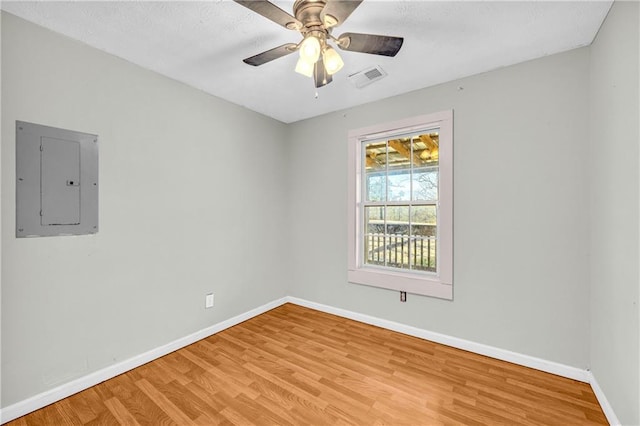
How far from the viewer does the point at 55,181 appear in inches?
73.1

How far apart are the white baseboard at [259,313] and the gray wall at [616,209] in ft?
0.53

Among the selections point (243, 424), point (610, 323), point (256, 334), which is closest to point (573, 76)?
point (610, 323)

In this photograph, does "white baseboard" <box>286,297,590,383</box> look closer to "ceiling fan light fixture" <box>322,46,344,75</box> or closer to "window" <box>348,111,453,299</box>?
"window" <box>348,111,453,299</box>

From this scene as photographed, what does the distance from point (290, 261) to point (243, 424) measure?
7.35 ft

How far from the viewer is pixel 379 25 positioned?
180cm

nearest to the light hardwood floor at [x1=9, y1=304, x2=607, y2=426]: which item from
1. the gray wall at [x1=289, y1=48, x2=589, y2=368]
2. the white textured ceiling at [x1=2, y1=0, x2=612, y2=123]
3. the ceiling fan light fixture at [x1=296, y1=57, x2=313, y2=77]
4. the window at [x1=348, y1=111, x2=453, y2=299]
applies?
the gray wall at [x1=289, y1=48, x2=589, y2=368]

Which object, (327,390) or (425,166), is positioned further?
(425,166)

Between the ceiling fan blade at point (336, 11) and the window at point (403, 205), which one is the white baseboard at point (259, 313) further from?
the ceiling fan blade at point (336, 11)

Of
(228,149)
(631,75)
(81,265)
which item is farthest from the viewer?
(228,149)

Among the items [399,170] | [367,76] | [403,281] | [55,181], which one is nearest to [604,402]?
[403,281]

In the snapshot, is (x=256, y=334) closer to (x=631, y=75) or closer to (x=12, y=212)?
(x=12, y=212)

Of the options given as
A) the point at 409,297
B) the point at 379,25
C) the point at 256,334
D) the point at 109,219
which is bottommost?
the point at 256,334

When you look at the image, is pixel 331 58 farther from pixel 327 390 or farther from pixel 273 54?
pixel 327 390

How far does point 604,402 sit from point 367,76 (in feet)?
9.62
